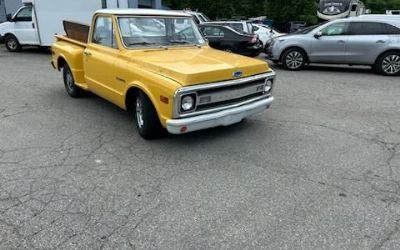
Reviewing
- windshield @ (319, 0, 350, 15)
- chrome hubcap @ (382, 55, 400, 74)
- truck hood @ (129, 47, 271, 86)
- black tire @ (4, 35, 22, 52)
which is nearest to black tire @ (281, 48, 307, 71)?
chrome hubcap @ (382, 55, 400, 74)

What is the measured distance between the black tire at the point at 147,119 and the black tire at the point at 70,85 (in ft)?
8.73

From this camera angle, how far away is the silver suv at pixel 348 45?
10547 mm

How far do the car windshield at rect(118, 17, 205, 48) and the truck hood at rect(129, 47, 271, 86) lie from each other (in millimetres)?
232

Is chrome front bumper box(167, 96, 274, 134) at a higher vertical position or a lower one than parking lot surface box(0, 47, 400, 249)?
higher

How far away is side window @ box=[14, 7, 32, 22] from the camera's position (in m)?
14.2

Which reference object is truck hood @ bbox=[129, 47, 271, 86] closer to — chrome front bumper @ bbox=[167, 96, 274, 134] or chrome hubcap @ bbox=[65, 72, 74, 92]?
chrome front bumper @ bbox=[167, 96, 274, 134]

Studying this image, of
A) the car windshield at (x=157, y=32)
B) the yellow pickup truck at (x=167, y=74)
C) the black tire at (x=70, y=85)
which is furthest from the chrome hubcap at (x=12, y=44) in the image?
the car windshield at (x=157, y=32)

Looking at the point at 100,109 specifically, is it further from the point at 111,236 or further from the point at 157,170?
the point at 111,236

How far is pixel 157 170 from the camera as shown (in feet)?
14.1

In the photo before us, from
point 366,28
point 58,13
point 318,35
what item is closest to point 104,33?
point 318,35

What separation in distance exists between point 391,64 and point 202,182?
8871 mm

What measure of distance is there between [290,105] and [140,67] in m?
3.44

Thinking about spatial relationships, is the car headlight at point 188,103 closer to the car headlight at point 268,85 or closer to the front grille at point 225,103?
the front grille at point 225,103

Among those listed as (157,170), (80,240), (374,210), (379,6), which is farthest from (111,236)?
(379,6)
